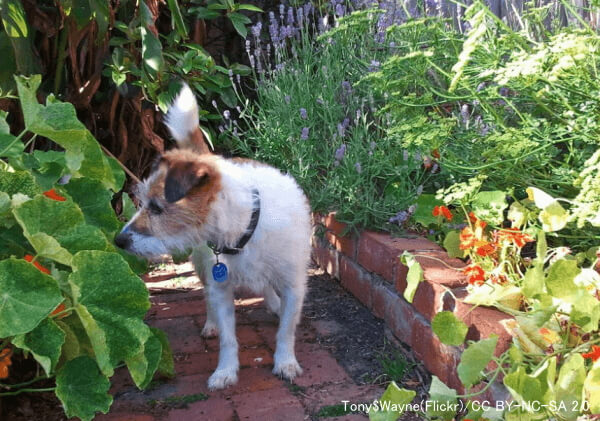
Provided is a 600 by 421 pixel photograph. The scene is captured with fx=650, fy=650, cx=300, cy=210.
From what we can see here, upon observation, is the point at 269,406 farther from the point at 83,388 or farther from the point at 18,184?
the point at 18,184

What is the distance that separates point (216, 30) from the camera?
519 cm

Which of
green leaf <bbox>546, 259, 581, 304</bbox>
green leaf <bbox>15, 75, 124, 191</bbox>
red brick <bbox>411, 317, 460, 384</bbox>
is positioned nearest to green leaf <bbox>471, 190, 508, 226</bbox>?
red brick <bbox>411, 317, 460, 384</bbox>

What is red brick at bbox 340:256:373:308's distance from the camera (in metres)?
3.29

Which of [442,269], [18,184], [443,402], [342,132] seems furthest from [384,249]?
[18,184]

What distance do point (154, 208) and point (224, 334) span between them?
63 centimetres

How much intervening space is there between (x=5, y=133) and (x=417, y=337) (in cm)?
172

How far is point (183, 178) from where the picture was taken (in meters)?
2.47

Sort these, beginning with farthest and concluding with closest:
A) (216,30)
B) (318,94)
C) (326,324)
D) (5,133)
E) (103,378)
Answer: (216,30) < (318,94) < (326,324) < (5,133) < (103,378)

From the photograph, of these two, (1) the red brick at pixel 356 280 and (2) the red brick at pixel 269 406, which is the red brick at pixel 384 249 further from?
(2) the red brick at pixel 269 406

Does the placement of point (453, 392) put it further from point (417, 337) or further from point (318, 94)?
point (318, 94)

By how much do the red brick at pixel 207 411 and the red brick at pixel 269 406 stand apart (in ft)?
0.12

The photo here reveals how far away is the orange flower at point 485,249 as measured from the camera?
97.9 inches

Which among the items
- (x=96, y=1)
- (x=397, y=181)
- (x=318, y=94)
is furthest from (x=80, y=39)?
(x=397, y=181)

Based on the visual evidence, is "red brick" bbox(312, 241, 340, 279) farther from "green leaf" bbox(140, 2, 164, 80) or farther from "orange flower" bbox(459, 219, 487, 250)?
"green leaf" bbox(140, 2, 164, 80)
